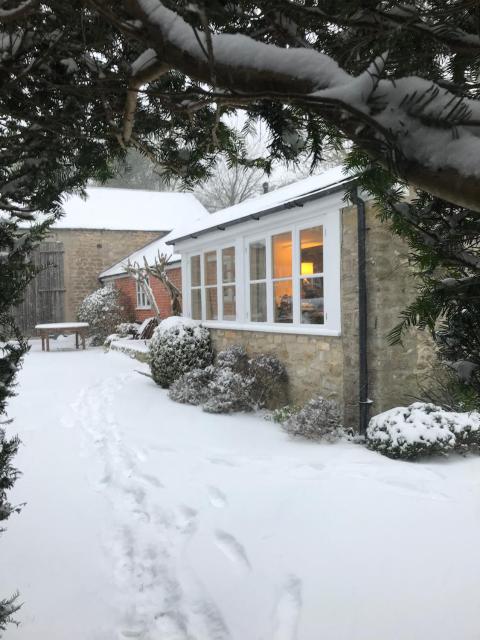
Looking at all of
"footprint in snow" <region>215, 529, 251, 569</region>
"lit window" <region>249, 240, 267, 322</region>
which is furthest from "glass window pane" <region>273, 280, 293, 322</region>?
"footprint in snow" <region>215, 529, 251, 569</region>

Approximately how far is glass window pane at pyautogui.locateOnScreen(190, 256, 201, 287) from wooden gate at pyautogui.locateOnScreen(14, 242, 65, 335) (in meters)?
9.86

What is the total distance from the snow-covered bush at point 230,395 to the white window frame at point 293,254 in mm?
945

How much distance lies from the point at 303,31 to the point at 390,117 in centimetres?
95

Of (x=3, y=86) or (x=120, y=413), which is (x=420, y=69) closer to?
(x=3, y=86)

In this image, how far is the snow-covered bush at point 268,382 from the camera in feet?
24.9

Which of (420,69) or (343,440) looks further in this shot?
(343,440)

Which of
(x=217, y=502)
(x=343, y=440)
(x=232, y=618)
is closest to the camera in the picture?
(x=232, y=618)

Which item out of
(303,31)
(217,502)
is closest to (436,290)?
(303,31)

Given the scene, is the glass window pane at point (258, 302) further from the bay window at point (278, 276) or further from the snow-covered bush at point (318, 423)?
the snow-covered bush at point (318, 423)

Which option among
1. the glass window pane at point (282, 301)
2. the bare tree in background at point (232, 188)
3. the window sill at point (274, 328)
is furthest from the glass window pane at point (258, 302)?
the bare tree in background at point (232, 188)

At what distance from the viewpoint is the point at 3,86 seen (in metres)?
2.18

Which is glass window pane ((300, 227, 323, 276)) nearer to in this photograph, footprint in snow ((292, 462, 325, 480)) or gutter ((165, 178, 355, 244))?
gutter ((165, 178, 355, 244))

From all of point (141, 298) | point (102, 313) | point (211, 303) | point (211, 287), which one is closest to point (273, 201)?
point (211, 287)

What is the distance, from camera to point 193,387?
27.7 ft
